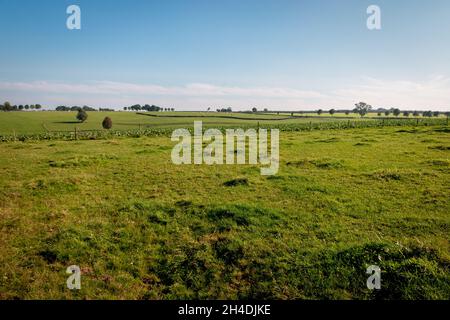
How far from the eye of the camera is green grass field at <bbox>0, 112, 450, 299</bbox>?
22.1 ft

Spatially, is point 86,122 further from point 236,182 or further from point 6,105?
point 236,182

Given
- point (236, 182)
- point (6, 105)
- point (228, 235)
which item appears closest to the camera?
point (228, 235)

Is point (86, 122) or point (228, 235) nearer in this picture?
point (228, 235)

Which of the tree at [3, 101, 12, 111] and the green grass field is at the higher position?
the tree at [3, 101, 12, 111]

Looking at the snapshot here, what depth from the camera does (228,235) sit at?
9.12m

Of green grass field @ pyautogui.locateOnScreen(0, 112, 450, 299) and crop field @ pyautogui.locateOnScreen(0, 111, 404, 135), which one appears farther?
crop field @ pyautogui.locateOnScreen(0, 111, 404, 135)

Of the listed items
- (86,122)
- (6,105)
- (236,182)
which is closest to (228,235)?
(236,182)

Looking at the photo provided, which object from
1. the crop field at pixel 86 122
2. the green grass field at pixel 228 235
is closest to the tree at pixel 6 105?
the crop field at pixel 86 122

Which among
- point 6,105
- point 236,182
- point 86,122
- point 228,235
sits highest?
point 6,105

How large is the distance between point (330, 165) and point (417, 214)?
8.45 meters

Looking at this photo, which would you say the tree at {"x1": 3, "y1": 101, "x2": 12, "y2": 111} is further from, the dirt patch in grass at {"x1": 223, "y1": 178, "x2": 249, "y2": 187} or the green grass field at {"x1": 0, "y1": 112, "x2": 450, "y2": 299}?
the dirt patch in grass at {"x1": 223, "y1": 178, "x2": 249, "y2": 187}

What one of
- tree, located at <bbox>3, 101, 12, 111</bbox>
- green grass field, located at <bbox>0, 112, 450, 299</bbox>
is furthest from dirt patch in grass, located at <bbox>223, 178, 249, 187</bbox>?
tree, located at <bbox>3, 101, 12, 111</bbox>

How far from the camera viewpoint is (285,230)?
9414 millimetres
